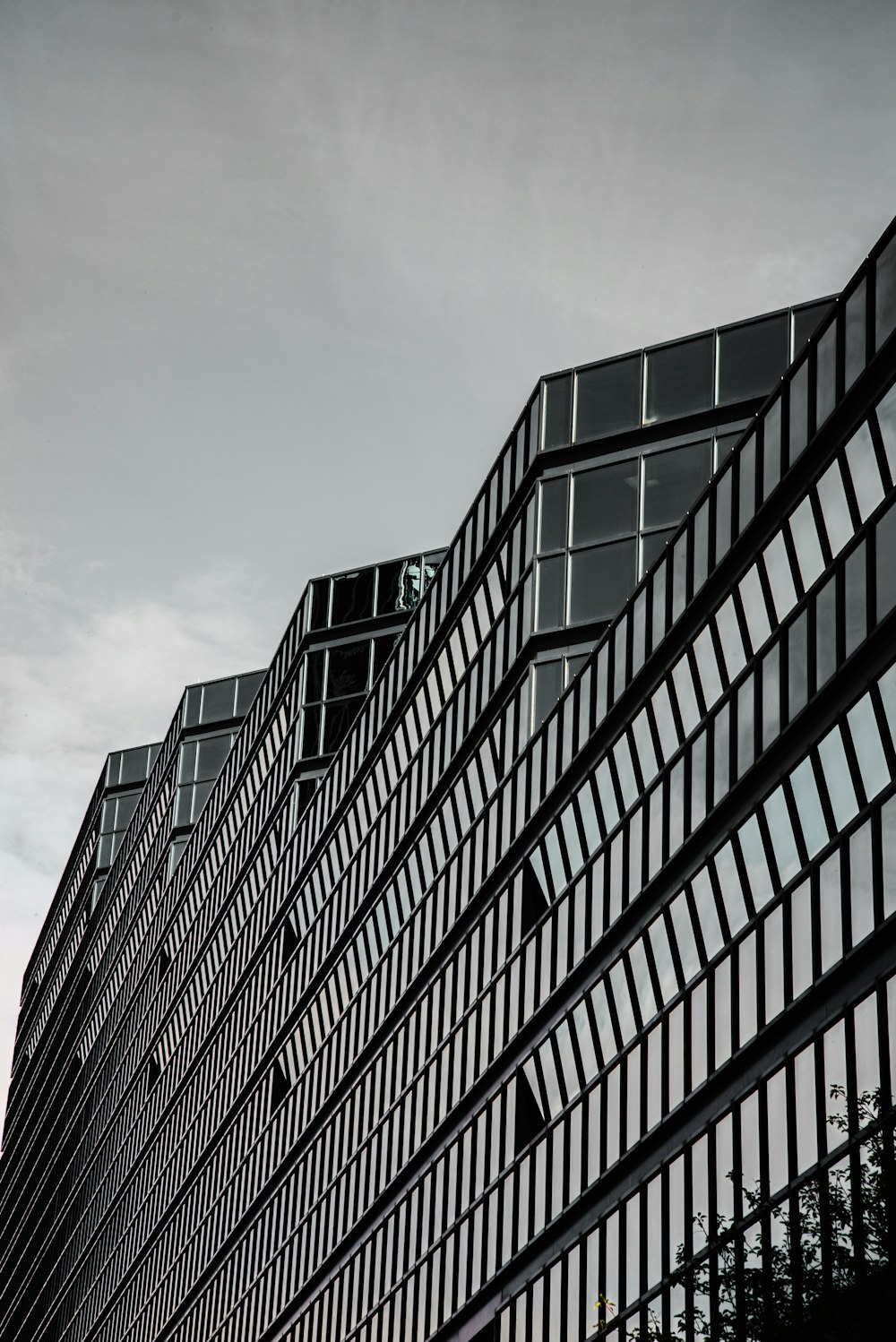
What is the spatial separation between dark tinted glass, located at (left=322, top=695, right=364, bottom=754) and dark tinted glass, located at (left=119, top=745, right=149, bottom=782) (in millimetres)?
51504

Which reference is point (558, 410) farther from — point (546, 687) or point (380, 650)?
point (380, 650)

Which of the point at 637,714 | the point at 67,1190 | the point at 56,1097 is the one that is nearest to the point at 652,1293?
the point at 637,714

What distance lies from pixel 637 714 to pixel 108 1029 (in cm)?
7596

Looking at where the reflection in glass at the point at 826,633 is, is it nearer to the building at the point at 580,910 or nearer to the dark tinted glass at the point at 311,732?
the building at the point at 580,910

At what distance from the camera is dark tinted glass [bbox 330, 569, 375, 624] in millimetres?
74000

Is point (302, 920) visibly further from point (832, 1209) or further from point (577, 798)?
point (832, 1209)

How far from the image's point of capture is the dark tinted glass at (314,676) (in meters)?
73.9

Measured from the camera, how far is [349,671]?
241ft

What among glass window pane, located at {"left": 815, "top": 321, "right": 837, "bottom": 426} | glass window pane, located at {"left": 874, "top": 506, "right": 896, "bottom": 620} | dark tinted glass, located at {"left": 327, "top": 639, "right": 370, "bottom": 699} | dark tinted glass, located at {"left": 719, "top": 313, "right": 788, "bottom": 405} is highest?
dark tinted glass, located at {"left": 327, "top": 639, "right": 370, "bottom": 699}

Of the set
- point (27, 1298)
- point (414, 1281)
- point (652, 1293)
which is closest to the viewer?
point (652, 1293)

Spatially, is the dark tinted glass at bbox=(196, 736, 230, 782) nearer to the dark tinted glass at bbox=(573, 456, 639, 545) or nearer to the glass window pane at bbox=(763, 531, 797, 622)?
the dark tinted glass at bbox=(573, 456, 639, 545)

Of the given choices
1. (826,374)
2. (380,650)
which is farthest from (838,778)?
(380,650)

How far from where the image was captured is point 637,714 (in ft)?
129

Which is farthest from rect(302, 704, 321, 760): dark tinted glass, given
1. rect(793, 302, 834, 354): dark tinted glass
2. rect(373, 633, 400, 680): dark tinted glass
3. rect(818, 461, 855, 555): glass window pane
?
rect(818, 461, 855, 555): glass window pane
